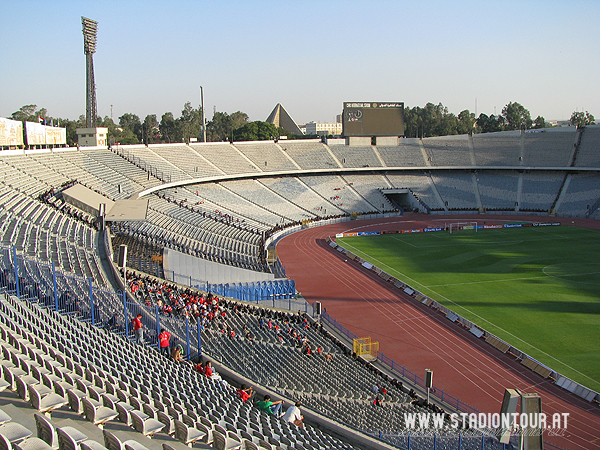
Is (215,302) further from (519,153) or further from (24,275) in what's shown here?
(519,153)

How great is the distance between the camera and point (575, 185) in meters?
65.9

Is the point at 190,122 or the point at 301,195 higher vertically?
the point at 190,122

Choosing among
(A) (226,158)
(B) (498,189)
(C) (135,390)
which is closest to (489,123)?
(B) (498,189)

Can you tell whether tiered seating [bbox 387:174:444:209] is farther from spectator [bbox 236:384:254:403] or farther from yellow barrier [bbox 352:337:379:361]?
spectator [bbox 236:384:254:403]

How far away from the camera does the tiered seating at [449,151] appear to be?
73.1 metres

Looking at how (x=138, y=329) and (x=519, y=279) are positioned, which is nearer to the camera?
(x=138, y=329)

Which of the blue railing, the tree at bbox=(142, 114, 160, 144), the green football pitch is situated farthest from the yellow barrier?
the tree at bbox=(142, 114, 160, 144)

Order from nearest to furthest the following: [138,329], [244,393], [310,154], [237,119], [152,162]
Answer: [244,393] < [138,329] < [152,162] < [310,154] < [237,119]

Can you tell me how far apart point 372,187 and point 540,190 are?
2184 centimetres

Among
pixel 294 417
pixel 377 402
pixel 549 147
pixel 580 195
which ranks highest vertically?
pixel 549 147

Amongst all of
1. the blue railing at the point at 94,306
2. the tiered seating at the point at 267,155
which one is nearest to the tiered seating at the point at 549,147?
the tiered seating at the point at 267,155

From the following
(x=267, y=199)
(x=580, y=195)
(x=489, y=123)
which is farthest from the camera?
(x=489, y=123)

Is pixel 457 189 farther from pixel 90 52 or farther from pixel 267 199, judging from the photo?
pixel 90 52

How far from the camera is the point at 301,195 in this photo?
209 feet
